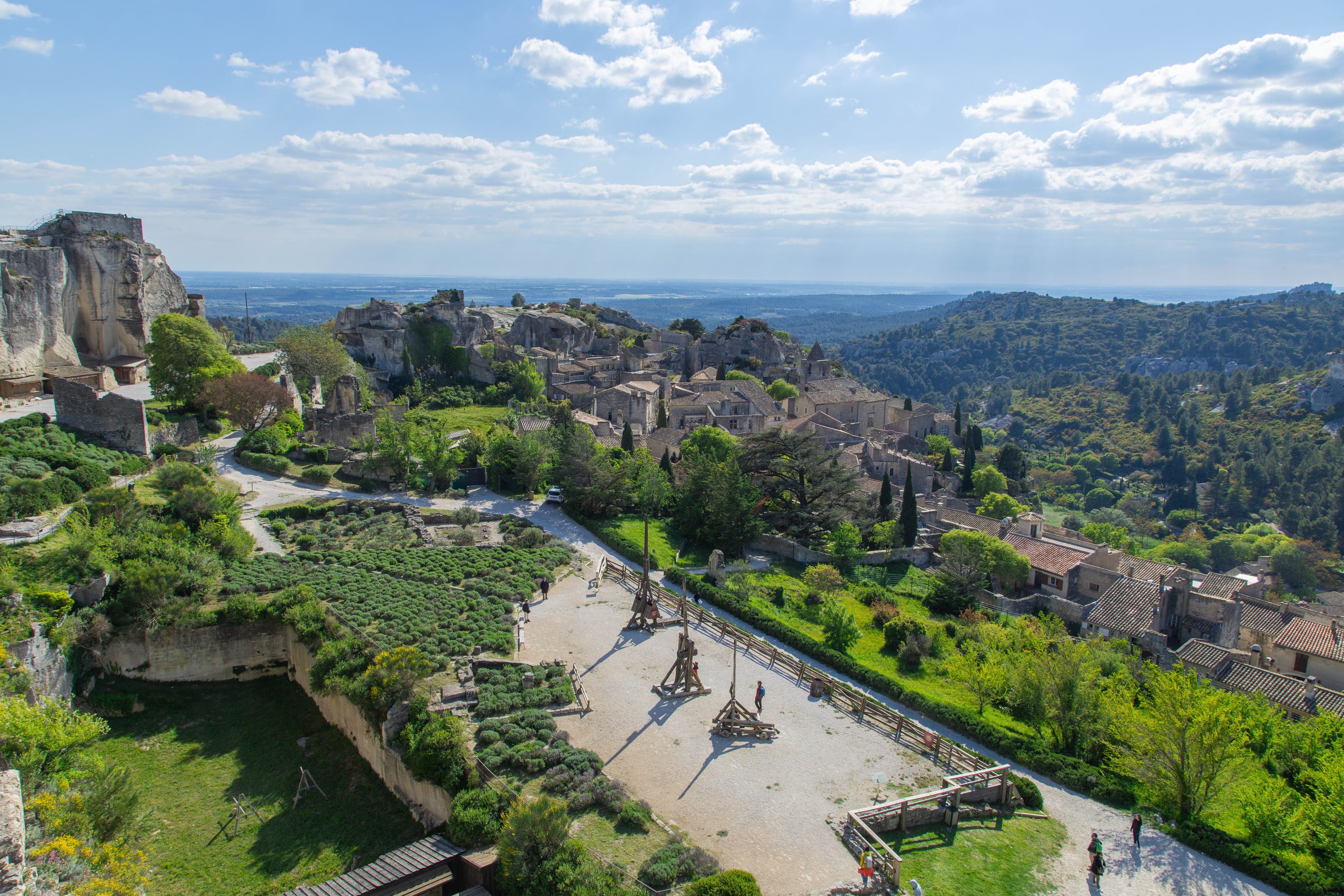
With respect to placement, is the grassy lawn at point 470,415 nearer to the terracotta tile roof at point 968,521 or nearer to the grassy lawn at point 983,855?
the terracotta tile roof at point 968,521

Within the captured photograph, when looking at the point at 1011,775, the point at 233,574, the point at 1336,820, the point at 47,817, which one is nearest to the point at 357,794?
the point at 47,817

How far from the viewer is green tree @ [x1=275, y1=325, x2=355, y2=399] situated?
54.6m

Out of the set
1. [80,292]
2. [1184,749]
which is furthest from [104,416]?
[1184,749]

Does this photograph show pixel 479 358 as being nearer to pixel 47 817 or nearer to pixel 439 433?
pixel 439 433

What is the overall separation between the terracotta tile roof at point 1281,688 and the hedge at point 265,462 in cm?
4323

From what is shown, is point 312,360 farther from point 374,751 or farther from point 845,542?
point 374,751

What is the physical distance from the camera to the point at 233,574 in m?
27.8

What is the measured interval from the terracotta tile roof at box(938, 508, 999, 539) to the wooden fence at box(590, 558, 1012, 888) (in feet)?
77.9

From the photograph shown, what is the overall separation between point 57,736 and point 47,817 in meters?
2.32

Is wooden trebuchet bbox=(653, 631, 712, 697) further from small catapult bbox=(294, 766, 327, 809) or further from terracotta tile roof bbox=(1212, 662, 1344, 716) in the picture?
terracotta tile roof bbox=(1212, 662, 1344, 716)

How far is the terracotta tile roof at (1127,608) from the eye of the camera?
35531 millimetres

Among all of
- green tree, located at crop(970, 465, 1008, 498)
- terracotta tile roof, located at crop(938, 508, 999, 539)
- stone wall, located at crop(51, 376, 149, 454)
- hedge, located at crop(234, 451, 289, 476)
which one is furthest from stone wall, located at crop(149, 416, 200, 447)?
green tree, located at crop(970, 465, 1008, 498)

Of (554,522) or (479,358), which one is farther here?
(479,358)

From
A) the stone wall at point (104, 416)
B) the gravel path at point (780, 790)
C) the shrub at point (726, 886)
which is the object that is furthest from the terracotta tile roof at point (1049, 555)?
the stone wall at point (104, 416)
